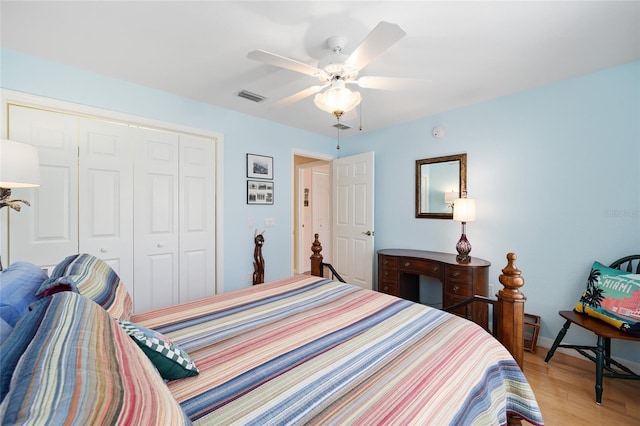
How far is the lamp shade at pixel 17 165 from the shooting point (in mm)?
1628

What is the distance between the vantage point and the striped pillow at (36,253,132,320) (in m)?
0.97

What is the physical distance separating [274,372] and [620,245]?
296 cm

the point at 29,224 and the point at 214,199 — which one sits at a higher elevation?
the point at 214,199

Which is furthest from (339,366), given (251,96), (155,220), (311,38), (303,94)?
(251,96)

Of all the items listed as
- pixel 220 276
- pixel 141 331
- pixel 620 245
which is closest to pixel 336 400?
pixel 141 331

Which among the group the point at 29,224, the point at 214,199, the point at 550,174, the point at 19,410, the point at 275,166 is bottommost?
the point at 19,410

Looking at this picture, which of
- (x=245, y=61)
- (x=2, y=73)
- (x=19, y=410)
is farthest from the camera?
(x=245, y=61)

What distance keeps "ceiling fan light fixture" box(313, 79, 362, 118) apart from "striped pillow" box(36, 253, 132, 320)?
1600 millimetres

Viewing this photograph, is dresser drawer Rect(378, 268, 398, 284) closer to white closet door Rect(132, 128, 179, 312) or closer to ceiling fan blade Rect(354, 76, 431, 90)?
ceiling fan blade Rect(354, 76, 431, 90)

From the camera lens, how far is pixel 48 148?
2.26 metres

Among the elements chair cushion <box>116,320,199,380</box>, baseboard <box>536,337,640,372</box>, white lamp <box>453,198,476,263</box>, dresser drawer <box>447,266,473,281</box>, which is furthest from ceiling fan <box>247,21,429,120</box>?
baseboard <box>536,337,640,372</box>

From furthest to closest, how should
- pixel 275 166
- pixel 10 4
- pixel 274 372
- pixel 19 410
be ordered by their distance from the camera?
1. pixel 275 166
2. pixel 10 4
3. pixel 274 372
4. pixel 19 410

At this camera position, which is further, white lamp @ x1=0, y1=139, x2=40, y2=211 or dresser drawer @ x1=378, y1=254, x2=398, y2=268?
dresser drawer @ x1=378, y1=254, x2=398, y2=268

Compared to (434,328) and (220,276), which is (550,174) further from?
(220,276)
